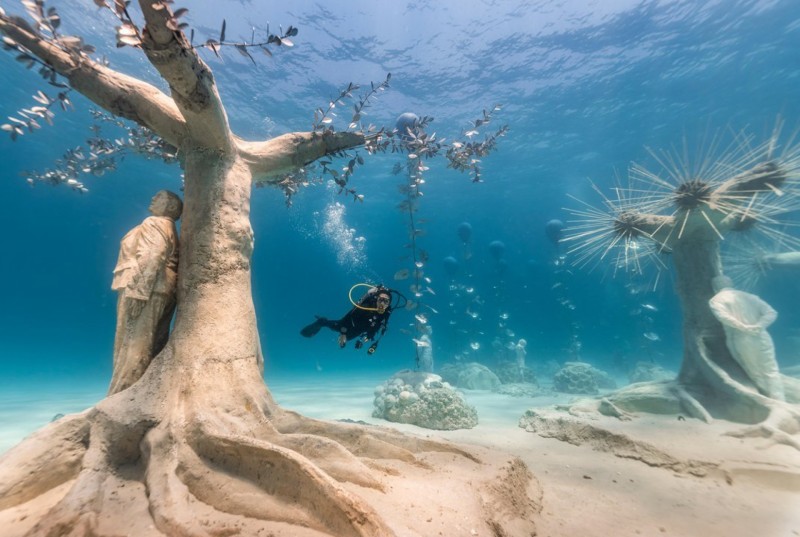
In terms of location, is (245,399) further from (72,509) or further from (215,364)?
(72,509)

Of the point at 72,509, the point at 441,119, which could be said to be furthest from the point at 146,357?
the point at 441,119

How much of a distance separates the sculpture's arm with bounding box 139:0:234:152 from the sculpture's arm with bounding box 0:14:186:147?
0.32m

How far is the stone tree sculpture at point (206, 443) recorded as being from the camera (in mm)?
1986

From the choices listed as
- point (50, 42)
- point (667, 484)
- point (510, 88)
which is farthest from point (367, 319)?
point (510, 88)

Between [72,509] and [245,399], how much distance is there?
121cm

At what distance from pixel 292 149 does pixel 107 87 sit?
75.1 inches

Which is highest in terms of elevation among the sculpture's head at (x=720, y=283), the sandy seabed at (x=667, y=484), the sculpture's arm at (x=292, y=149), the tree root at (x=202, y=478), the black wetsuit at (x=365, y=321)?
the sculpture's arm at (x=292, y=149)

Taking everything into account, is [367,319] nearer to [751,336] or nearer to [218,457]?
[218,457]

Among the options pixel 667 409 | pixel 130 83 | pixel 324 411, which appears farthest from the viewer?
pixel 324 411

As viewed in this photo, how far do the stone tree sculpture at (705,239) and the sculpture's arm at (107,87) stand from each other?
7108 millimetres

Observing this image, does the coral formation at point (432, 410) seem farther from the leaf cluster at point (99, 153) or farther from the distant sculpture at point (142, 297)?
the leaf cluster at point (99, 153)

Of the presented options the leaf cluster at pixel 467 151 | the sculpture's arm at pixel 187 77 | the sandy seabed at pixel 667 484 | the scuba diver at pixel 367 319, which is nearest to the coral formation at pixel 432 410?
the sandy seabed at pixel 667 484

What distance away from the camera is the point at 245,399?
3035 millimetres

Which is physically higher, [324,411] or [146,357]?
[146,357]
